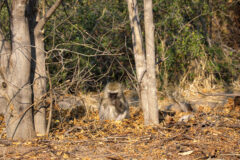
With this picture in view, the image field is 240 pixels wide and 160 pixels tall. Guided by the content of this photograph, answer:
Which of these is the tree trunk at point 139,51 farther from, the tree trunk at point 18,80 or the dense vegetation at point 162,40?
the dense vegetation at point 162,40

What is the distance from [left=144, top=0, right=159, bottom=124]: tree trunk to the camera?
5.34 m

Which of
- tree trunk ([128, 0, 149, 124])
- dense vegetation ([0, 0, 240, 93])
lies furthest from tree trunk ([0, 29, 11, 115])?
dense vegetation ([0, 0, 240, 93])

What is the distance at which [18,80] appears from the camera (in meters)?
4.96

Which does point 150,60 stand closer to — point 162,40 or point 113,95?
point 113,95

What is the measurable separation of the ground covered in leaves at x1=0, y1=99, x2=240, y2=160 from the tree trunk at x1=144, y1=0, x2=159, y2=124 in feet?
0.97

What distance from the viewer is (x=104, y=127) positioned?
5.86 m

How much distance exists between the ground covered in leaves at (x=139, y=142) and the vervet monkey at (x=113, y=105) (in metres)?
0.80

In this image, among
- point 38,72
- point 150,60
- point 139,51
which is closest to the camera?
point 38,72

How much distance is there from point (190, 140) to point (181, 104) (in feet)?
8.49

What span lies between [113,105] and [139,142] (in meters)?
2.33

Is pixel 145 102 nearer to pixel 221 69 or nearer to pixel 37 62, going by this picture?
pixel 37 62

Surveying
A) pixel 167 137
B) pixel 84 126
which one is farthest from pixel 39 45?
pixel 167 137

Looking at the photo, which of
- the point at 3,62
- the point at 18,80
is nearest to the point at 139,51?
the point at 18,80

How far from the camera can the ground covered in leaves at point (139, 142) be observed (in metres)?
4.21
